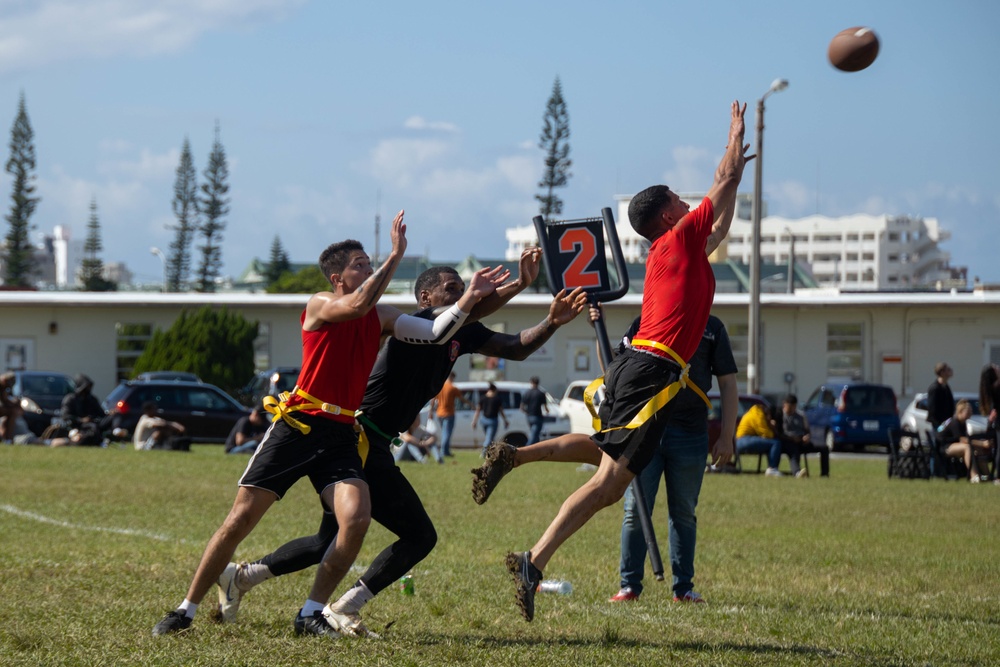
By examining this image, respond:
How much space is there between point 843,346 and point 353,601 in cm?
3911

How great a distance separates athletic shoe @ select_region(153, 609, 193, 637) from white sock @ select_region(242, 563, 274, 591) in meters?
0.41

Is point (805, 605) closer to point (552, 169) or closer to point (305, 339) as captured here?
point (305, 339)

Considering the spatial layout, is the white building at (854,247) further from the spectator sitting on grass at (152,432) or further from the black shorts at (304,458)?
the black shorts at (304,458)

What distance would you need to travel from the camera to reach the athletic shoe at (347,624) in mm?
6375

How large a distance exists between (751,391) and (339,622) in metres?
26.3

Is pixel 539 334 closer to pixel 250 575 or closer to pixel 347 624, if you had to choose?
pixel 347 624

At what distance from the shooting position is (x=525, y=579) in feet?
21.0

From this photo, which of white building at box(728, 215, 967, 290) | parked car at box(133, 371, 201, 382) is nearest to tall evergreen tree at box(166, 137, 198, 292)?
parked car at box(133, 371, 201, 382)

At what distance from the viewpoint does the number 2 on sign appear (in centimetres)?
767

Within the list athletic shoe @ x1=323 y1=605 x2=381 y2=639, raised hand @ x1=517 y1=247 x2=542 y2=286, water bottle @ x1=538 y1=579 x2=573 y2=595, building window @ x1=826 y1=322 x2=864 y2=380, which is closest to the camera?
athletic shoe @ x1=323 y1=605 x2=381 y2=639

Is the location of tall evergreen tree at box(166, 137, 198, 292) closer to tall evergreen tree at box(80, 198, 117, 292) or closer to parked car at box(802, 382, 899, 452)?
tall evergreen tree at box(80, 198, 117, 292)

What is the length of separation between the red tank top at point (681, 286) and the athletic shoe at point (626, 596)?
88.9 inches

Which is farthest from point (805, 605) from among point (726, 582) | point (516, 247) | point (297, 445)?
point (516, 247)

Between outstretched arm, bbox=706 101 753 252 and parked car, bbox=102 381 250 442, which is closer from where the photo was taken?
outstretched arm, bbox=706 101 753 252
